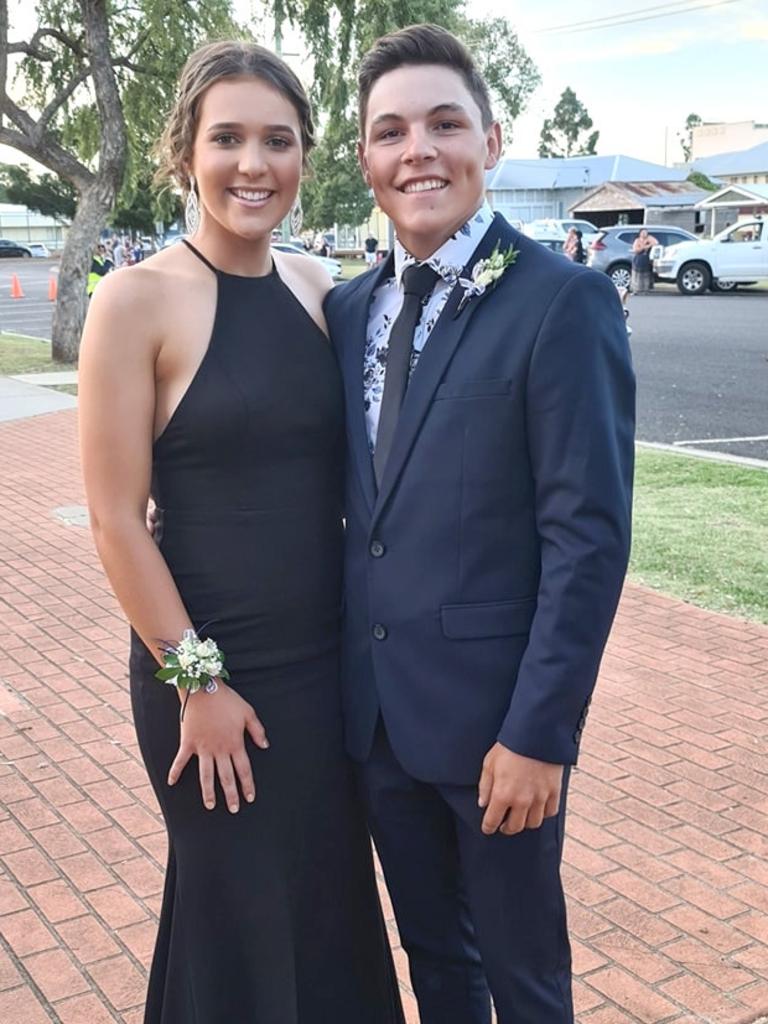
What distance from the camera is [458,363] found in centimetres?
195

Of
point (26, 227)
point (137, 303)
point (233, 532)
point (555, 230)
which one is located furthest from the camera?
point (26, 227)

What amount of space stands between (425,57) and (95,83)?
611 inches

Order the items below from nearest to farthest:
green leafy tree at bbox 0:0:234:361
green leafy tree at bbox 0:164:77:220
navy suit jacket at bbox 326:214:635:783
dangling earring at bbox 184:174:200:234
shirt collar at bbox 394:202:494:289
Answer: navy suit jacket at bbox 326:214:635:783
shirt collar at bbox 394:202:494:289
dangling earring at bbox 184:174:200:234
green leafy tree at bbox 0:0:234:361
green leafy tree at bbox 0:164:77:220

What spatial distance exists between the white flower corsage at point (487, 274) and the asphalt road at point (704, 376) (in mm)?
7515

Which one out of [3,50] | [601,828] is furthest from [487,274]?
[3,50]

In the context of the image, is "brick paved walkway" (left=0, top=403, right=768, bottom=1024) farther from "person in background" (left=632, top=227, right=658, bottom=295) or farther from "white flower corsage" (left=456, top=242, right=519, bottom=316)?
"person in background" (left=632, top=227, right=658, bottom=295)

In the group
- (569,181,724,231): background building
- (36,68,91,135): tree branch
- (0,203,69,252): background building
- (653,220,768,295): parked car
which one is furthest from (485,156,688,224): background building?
(36,68,91,135): tree branch

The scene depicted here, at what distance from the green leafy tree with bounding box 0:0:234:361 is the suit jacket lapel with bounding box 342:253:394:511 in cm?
1465

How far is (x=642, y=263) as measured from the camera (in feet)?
87.5

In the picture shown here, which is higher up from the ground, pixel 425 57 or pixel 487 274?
pixel 425 57

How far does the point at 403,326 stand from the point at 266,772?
36.7 inches

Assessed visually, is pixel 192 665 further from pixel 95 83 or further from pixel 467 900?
pixel 95 83

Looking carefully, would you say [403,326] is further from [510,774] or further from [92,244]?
[92,244]

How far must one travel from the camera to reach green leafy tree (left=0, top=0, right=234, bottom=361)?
15602mm
